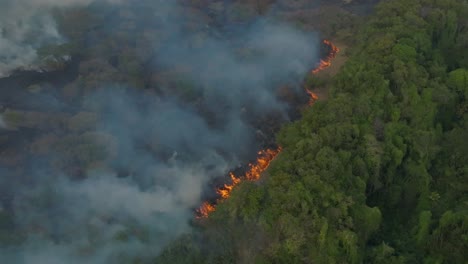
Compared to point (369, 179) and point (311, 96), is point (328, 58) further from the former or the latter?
point (369, 179)

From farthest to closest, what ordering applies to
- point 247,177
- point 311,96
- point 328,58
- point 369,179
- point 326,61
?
point 328,58, point 326,61, point 311,96, point 247,177, point 369,179

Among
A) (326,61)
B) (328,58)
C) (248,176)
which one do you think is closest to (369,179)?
(248,176)

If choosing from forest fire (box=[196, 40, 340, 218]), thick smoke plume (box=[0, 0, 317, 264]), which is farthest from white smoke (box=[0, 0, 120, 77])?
forest fire (box=[196, 40, 340, 218])

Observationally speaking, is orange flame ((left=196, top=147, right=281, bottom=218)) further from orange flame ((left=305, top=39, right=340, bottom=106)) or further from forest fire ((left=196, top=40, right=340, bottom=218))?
orange flame ((left=305, top=39, right=340, bottom=106))

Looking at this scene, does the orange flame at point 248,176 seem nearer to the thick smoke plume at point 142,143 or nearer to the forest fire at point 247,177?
the forest fire at point 247,177

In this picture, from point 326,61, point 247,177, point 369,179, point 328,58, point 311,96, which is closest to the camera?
point 369,179

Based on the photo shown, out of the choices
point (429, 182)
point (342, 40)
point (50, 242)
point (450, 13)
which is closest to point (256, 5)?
point (342, 40)

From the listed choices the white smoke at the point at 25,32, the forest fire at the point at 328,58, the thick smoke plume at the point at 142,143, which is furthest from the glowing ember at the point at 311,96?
the white smoke at the point at 25,32
